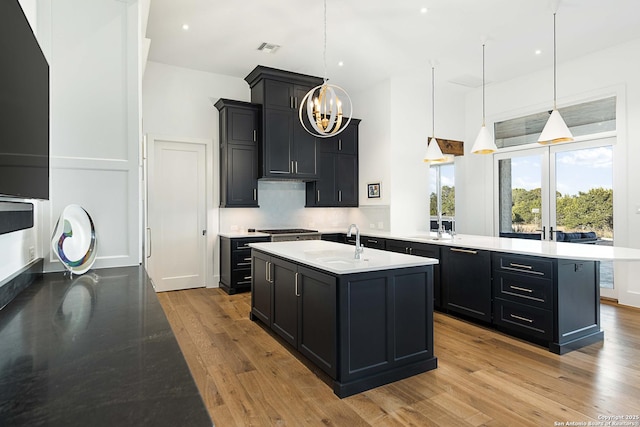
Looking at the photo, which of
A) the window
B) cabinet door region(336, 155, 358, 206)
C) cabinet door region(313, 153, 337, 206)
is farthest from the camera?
the window

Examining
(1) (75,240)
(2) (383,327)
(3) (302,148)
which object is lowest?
(2) (383,327)

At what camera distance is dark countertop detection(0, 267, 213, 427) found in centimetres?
65

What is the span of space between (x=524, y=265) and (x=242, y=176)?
3903 millimetres

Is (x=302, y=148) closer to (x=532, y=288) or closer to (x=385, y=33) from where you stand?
(x=385, y=33)

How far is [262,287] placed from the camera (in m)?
3.81

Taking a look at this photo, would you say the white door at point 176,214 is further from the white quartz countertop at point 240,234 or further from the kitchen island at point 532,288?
the kitchen island at point 532,288

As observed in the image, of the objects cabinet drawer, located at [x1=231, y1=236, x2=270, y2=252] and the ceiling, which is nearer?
the ceiling

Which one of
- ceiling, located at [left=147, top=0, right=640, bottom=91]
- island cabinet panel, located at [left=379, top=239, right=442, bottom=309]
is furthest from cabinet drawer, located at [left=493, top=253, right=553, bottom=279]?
ceiling, located at [left=147, top=0, right=640, bottom=91]

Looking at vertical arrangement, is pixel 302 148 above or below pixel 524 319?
above

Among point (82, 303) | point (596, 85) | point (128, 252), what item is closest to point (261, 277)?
point (128, 252)

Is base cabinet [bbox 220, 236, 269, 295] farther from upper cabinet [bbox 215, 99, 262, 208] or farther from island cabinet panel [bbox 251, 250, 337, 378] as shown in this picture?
island cabinet panel [bbox 251, 250, 337, 378]

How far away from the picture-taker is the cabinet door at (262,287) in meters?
3.62

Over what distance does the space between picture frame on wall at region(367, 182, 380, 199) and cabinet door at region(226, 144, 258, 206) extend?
1.93 meters

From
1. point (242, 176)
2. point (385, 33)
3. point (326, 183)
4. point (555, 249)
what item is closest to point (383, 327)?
point (555, 249)
